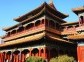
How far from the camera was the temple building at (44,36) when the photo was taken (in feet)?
93.3

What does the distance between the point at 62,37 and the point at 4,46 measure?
1217 cm

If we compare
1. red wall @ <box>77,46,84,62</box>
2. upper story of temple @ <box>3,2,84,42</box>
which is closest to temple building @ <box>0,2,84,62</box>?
upper story of temple @ <box>3,2,84,42</box>

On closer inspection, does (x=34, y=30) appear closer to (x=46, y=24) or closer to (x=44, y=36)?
(x=46, y=24)

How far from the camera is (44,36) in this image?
26.8m

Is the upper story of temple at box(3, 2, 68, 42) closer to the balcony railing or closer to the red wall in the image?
the balcony railing

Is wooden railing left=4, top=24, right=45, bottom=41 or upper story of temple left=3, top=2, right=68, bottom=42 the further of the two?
wooden railing left=4, top=24, right=45, bottom=41

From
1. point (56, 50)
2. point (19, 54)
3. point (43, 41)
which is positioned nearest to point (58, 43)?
point (56, 50)

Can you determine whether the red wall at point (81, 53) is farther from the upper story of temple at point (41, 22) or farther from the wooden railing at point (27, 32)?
the wooden railing at point (27, 32)

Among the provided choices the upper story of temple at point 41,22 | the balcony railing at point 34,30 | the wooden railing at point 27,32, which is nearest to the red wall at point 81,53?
the upper story of temple at point 41,22

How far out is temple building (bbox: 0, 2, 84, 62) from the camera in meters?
28.4

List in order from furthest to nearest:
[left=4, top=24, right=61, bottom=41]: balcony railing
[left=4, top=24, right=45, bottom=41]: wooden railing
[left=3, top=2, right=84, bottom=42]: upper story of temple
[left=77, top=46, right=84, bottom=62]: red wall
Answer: [left=4, top=24, right=45, bottom=41]: wooden railing < [left=3, top=2, right=84, bottom=42]: upper story of temple < [left=4, top=24, right=61, bottom=41]: balcony railing < [left=77, top=46, right=84, bottom=62]: red wall

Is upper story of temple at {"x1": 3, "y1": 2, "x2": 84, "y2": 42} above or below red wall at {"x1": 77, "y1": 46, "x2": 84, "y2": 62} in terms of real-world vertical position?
above

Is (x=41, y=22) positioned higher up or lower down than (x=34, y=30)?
higher up

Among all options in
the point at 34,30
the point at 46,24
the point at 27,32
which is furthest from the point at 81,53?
the point at 27,32
